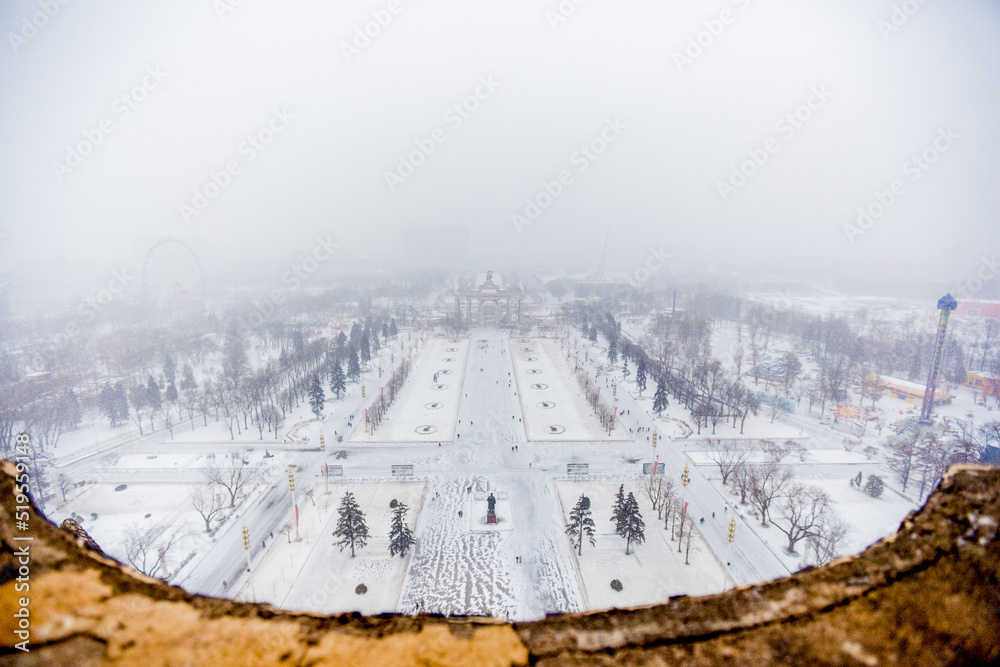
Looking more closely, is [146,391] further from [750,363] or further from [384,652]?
[750,363]

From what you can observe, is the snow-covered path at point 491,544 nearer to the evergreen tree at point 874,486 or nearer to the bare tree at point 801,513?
the bare tree at point 801,513

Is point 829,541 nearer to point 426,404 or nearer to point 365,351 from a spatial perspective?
point 426,404

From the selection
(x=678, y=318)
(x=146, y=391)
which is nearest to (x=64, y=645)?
(x=146, y=391)

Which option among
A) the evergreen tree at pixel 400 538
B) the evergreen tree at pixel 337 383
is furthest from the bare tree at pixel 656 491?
the evergreen tree at pixel 337 383

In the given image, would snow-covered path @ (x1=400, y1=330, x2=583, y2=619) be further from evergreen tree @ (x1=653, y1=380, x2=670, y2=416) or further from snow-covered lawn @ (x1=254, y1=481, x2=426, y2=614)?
evergreen tree @ (x1=653, y1=380, x2=670, y2=416)

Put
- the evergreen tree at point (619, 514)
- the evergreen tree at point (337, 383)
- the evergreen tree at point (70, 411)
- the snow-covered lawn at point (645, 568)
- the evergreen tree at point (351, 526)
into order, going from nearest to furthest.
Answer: the snow-covered lawn at point (645, 568), the evergreen tree at point (351, 526), the evergreen tree at point (619, 514), the evergreen tree at point (70, 411), the evergreen tree at point (337, 383)

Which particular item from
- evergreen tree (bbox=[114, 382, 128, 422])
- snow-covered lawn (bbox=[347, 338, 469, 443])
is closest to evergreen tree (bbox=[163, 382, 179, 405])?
evergreen tree (bbox=[114, 382, 128, 422])

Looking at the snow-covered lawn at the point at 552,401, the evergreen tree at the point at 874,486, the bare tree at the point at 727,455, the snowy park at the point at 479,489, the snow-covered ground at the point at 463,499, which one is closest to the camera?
the snow-covered ground at the point at 463,499
